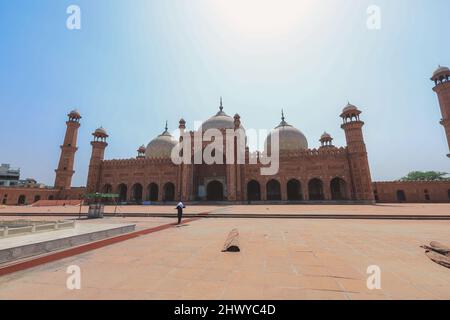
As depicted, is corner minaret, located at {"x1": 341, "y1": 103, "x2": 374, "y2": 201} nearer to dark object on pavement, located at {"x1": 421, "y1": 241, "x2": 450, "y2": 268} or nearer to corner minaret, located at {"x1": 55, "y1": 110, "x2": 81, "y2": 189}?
dark object on pavement, located at {"x1": 421, "y1": 241, "x2": 450, "y2": 268}

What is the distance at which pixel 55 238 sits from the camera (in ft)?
15.9

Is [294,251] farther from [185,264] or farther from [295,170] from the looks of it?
[295,170]

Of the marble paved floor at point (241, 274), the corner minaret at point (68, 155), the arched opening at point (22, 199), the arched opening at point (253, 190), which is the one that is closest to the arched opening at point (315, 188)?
the arched opening at point (253, 190)

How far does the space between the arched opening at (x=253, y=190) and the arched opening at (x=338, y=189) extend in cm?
1040

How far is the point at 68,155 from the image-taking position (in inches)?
1455

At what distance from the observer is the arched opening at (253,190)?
30559 millimetres

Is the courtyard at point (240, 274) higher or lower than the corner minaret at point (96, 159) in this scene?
lower

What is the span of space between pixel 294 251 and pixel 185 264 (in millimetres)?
2373

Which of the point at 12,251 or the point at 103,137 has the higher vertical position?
the point at 103,137

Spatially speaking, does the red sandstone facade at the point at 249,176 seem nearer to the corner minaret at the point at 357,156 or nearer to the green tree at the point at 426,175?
the corner minaret at the point at 357,156

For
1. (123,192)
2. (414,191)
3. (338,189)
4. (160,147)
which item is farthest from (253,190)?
(123,192)

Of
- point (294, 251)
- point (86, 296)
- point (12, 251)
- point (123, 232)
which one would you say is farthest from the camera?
point (123, 232)
